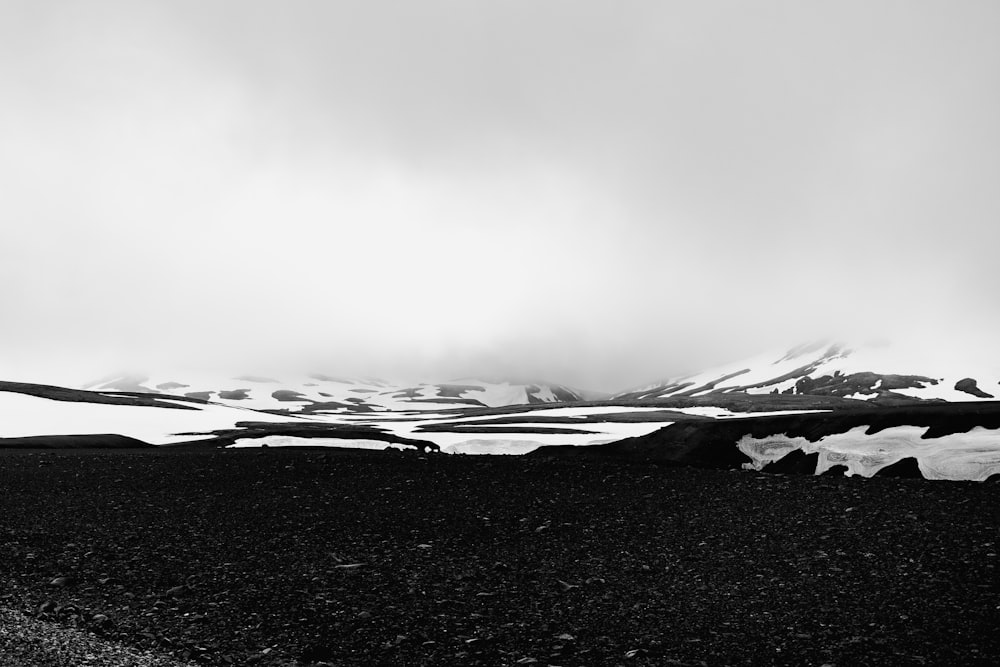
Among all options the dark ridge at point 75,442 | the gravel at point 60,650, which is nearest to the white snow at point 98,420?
the dark ridge at point 75,442

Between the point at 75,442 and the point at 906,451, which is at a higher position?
the point at 75,442

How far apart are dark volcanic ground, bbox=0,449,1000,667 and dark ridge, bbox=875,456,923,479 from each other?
2307 mm

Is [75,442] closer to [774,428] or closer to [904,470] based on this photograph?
[774,428]

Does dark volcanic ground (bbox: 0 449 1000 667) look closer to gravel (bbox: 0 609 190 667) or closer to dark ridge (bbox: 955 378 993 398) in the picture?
gravel (bbox: 0 609 190 667)

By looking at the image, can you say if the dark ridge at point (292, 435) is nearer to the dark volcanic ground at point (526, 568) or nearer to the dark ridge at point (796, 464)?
the dark volcanic ground at point (526, 568)

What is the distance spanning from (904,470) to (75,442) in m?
40.5

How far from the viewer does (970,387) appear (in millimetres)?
172125

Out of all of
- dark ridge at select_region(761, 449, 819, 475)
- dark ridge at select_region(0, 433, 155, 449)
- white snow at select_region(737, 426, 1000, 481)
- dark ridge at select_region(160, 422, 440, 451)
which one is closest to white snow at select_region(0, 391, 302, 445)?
dark ridge at select_region(0, 433, 155, 449)

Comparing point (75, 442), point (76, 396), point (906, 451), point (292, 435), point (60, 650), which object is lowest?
point (60, 650)

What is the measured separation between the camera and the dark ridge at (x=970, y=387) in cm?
16396

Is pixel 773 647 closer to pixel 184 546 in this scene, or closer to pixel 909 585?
pixel 909 585

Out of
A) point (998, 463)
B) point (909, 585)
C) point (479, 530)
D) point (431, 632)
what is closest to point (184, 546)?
point (479, 530)

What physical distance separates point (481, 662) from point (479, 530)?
22.4 feet

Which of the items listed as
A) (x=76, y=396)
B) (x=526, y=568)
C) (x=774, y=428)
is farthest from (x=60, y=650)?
(x=76, y=396)
